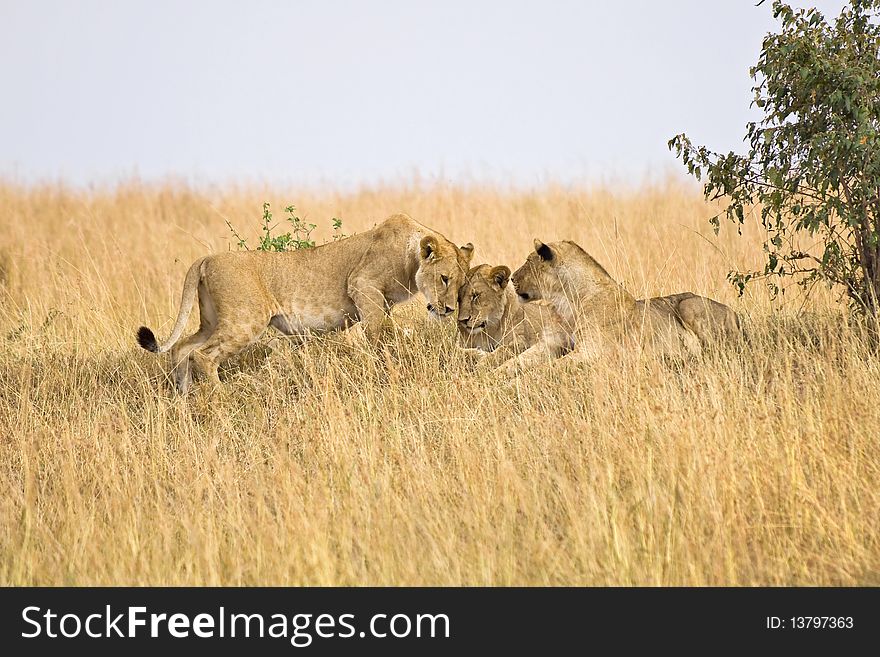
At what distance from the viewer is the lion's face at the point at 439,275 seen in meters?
7.66

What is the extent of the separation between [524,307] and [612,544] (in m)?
3.45

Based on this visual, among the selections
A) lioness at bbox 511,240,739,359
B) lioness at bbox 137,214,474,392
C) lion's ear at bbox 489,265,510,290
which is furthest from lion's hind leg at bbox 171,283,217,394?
lioness at bbox 511,240,739,359

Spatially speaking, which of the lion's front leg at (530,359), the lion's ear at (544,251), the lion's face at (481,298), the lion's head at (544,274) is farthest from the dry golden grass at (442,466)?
the lion's ear at (544,251)

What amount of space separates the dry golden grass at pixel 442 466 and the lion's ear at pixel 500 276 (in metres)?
0.59

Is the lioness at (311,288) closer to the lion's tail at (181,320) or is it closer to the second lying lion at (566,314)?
the lion's tail at (181,320)

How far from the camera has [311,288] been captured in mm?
8125

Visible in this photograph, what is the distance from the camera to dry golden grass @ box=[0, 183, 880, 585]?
179 inches

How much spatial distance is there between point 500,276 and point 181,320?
2342 mm

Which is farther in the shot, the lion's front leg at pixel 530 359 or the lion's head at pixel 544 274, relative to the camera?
the lion's head at pixel 544 274

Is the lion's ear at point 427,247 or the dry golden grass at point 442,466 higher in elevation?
the lion's ear at point 427,247

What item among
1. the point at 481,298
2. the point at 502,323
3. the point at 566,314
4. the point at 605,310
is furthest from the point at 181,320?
the point at 605,310

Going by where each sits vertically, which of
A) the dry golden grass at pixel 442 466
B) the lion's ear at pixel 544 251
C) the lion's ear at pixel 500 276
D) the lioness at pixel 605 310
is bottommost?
the dry golden grass at pixel 442 466

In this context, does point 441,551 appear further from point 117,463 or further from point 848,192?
point 848,192
